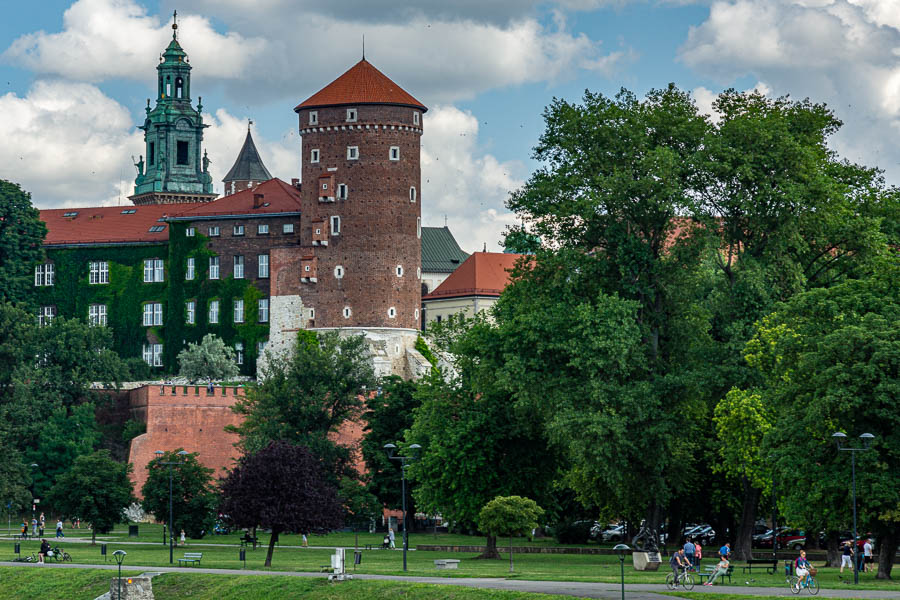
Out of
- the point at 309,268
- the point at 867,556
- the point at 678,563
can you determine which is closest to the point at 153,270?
the point at 309,268

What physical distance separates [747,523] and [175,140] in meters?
80.9

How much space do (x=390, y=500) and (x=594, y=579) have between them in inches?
1241

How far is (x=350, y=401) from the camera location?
74438 millimetres

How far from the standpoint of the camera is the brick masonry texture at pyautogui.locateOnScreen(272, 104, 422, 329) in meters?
94.4

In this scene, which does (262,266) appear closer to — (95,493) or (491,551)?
(95,493)

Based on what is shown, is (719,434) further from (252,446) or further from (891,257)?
(252,446)

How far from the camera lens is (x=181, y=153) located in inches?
4902

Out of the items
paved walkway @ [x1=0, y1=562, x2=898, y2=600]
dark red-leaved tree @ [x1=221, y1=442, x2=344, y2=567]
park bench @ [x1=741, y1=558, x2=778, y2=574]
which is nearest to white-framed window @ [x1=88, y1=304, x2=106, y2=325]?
dark red-leaved tree @ [x1=221, y1=442, x2=344, y2=567]

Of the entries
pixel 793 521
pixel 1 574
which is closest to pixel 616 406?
pixel 793 521

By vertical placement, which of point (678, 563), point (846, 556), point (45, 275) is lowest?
point (846, 556)

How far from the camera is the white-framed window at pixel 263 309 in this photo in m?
98.0

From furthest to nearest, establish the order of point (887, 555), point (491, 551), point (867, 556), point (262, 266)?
point (262, 266) < point (491, 551) < point (867, 556) < point (887, 555)

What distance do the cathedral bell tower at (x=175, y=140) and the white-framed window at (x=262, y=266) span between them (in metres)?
26.4

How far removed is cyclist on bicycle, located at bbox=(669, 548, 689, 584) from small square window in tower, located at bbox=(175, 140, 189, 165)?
9089cm
